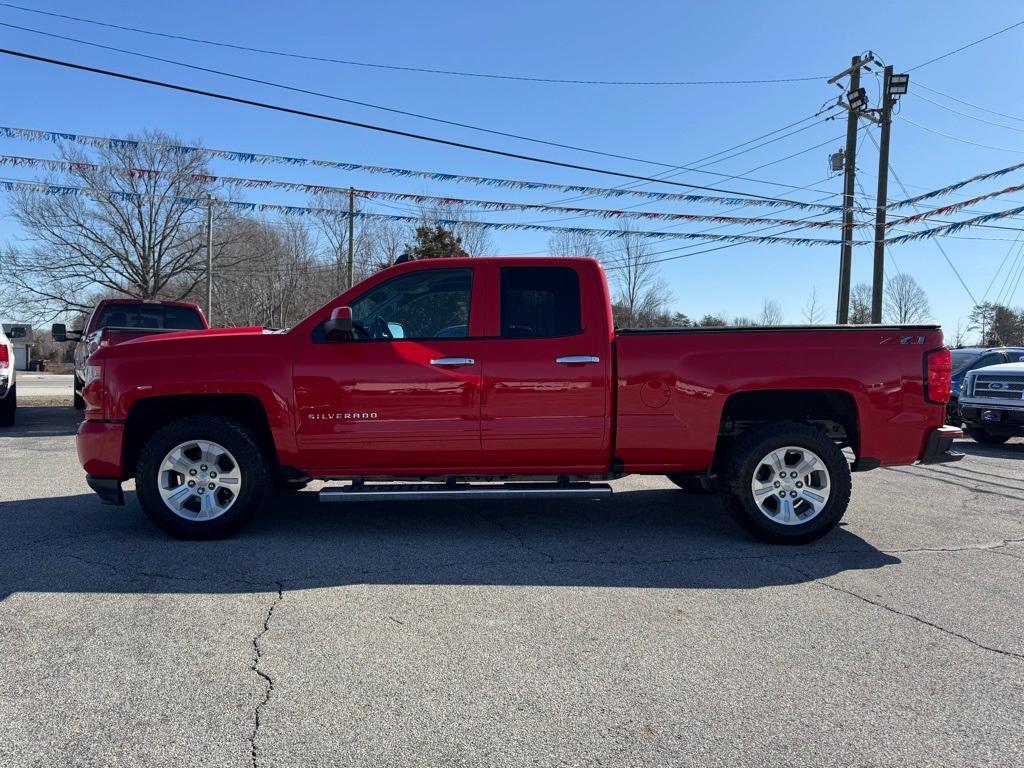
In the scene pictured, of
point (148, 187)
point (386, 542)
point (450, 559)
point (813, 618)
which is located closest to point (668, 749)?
point (813, 618)

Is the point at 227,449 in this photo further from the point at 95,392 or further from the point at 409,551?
the point at 409,551

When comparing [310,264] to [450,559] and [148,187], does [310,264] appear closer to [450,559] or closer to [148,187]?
[148,187]

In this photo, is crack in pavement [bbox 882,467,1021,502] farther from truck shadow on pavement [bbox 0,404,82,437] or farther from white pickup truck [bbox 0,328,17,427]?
white pickup truck [bbox 0,328,17,427]

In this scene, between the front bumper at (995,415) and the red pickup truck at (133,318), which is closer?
the front bumper at (995,415)

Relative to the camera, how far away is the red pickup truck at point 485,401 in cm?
490

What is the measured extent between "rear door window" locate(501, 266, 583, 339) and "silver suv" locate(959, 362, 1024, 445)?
375 inches

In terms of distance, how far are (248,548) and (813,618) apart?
353 centimetres

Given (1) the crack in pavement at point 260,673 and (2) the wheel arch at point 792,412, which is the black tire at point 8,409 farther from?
(2) the wheel arch at point 792,412

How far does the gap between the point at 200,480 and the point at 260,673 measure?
227 centimetres

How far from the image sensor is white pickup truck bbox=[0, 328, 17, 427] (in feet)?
33.7

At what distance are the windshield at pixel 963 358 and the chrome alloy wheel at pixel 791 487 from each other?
1111cm

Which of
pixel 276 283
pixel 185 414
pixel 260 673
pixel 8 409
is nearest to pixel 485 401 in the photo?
pixel 185 414

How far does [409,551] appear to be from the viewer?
4.76 meters

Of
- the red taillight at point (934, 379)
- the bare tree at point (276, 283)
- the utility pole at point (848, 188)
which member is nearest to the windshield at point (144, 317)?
the red taillight at point (934, 379)
